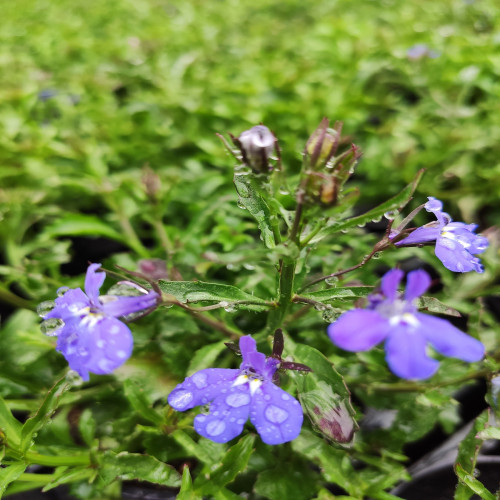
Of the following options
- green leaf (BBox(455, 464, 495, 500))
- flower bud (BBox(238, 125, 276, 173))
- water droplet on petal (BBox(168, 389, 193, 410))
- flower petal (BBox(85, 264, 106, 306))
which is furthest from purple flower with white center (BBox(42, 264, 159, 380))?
green leaf (BBox(455, 464, 495, 500))

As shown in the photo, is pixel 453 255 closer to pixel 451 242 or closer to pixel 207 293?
pixel 451 242

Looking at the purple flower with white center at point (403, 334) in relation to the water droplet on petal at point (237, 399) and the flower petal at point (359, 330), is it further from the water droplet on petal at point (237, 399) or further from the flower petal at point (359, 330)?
the water droplet on petal at point (237, 399)

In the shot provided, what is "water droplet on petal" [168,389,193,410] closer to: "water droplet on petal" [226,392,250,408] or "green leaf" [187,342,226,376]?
"water droplet on petal" [226,392,250,408]

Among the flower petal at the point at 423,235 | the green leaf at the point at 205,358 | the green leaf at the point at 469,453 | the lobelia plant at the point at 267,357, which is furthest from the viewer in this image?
the green leaf at the point at 205,358

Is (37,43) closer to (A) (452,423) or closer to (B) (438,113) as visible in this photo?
(B) (438,113)

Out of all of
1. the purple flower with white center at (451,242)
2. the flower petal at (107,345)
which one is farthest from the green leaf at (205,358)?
the purple flower with white center at (451,242)
